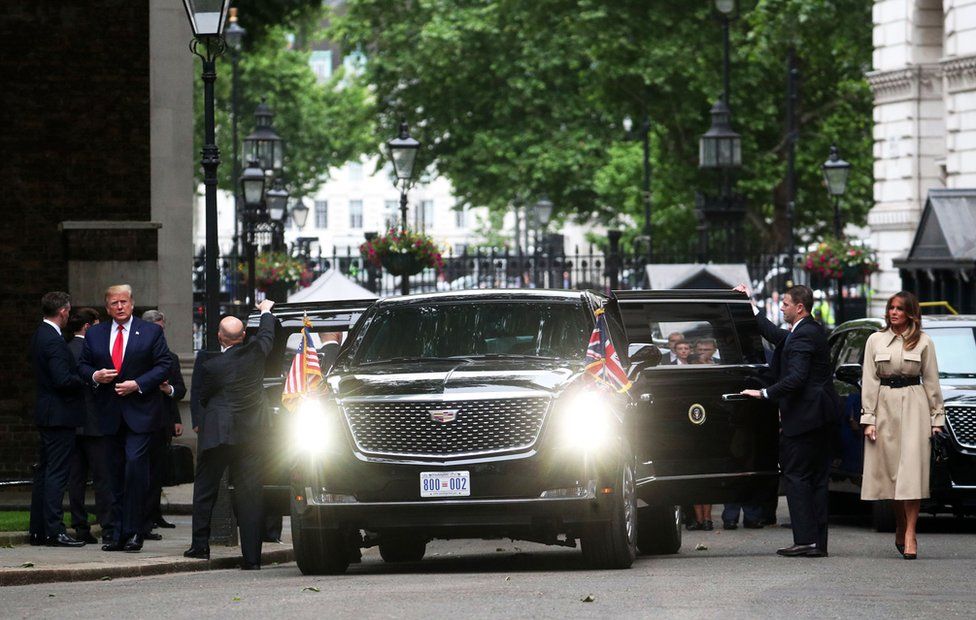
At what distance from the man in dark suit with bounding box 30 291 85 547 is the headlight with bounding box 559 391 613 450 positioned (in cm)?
428

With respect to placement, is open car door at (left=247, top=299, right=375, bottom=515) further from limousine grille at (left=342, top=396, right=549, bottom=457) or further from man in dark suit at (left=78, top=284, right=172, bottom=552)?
limousine grille at (left=342, top=396, right=549, bottom=457)

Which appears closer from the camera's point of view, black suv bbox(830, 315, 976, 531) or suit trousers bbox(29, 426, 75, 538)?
suit trousers bbox(29, 426, 75, 538)

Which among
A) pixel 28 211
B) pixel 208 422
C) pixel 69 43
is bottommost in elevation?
pixel 208 422

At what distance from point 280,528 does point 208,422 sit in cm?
253

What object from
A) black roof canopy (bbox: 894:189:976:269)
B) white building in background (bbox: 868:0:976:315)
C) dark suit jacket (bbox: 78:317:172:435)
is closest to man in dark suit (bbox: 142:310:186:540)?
dark suit jacket (bbox: 78:317:172:435)

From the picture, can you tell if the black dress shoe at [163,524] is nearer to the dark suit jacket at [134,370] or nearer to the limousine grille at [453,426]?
the dark suit jacket at [134,370]

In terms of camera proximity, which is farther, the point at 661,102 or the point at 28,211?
the point at 661,102

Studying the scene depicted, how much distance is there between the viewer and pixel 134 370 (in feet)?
49.8

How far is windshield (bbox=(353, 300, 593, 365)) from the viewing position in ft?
45.3

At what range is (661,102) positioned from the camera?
182 ft

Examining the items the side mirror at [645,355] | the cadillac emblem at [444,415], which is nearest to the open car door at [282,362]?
the cadillac emblem at [444,415]

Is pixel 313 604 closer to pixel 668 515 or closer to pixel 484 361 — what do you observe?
pixel 484 361

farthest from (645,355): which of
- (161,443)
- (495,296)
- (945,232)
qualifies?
(945,232)

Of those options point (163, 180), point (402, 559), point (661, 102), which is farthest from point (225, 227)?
point (402, 559)
